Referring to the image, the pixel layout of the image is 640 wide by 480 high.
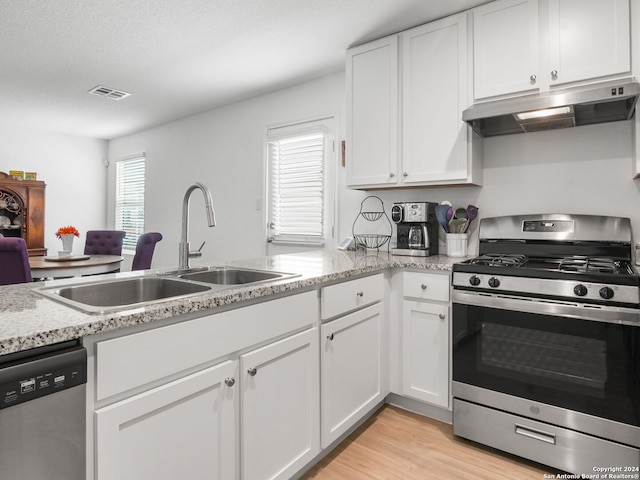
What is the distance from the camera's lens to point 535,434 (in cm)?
175

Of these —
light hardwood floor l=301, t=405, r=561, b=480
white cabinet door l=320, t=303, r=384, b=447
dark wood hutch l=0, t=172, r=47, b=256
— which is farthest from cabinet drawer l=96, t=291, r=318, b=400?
dark wood hutch l=0, t=172, r=47, b=256

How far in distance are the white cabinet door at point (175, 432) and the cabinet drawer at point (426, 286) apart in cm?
122

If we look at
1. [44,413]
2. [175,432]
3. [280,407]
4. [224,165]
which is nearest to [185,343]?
[175,432]

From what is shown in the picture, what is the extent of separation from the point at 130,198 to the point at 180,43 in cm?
346

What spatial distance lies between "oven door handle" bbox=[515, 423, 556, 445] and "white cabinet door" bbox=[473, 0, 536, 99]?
1734 millimetres

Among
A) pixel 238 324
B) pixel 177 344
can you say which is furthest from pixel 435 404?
Answer: pixel 177 344

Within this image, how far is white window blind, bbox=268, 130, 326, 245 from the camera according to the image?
133 inches

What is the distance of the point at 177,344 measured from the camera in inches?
43.6

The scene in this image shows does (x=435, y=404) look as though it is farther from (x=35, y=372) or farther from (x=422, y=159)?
(x=35, y=372)

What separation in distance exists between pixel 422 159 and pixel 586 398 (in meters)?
1.53

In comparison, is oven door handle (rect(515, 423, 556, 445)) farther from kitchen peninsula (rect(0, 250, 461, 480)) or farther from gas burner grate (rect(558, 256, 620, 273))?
gas burner grate (rect(558, 256, 620, 273))

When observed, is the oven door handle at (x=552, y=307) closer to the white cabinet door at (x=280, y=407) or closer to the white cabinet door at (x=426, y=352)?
the white cabinet door at (x=426, y=352)

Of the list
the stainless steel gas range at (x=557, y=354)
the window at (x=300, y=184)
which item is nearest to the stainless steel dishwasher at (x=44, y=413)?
the stainless steel gas range at (x=557, y=354)

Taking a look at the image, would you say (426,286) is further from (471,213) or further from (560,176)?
(560,176)
